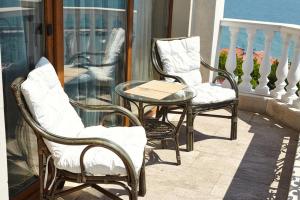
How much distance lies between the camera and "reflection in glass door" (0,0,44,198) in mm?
2500

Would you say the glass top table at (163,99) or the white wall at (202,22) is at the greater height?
the white wall at (202,22)

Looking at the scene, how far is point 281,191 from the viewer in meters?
3.27

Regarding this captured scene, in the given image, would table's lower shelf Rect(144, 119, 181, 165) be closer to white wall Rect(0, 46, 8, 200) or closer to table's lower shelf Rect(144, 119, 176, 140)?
table's lower shelf Rect(144, 119, 176, 140)

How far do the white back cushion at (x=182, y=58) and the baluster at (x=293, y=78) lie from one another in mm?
1181

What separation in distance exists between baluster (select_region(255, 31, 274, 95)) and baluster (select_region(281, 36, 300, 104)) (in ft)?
1.01

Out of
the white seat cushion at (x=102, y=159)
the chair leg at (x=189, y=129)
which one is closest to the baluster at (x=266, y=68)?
the chair leg at (x=189, y=129)

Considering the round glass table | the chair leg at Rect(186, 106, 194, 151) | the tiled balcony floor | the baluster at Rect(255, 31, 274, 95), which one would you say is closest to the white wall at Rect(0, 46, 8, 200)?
the tiled balcony floor

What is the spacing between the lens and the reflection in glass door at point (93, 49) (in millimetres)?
3111

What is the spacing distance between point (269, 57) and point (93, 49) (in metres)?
2.56

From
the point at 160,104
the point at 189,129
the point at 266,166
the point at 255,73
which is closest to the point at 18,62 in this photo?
the point at 160,104

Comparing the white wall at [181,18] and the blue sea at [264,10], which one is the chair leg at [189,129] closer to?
the white wall at [181,18]

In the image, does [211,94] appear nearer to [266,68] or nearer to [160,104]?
[160,104]

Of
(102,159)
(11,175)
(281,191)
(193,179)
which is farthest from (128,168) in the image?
(281,191)

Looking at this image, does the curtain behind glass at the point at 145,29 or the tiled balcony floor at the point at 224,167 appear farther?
the curtain behind glass at the point at 145,29
